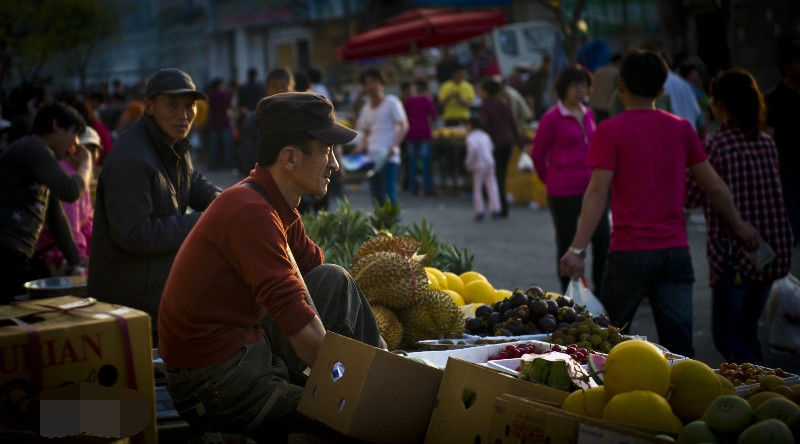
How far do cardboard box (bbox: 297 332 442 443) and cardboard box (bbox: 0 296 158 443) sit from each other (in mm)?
659

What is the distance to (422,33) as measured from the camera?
918 inches

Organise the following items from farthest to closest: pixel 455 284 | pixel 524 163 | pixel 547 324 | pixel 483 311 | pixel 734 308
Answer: pixel 524 163
pixel 455 284
pixel 734 308
pixel 483 311
pixel 547 324

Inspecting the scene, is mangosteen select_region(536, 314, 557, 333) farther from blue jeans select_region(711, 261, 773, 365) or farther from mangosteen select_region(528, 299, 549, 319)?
blue jeans select_region(711, 261, 773, 365)

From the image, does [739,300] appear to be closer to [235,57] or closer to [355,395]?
[355,395]

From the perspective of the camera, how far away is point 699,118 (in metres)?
10.3

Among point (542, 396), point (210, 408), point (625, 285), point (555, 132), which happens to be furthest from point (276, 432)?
point (555, 132)

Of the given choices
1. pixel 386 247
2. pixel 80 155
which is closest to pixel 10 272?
pixel 80 155

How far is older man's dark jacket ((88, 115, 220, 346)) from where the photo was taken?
17.9 ft

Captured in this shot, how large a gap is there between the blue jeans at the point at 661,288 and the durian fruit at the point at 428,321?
38.0 inches

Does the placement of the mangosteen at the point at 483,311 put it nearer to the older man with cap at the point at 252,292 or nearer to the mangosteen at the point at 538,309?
the mangosteen at the point at 538,309

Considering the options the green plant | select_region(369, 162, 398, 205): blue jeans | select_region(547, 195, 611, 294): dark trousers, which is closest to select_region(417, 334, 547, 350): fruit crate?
the green plant

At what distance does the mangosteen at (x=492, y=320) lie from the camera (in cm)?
594

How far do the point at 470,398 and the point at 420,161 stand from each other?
15.1 meters

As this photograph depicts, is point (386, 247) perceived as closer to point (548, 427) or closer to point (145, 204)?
point (145, 204)
